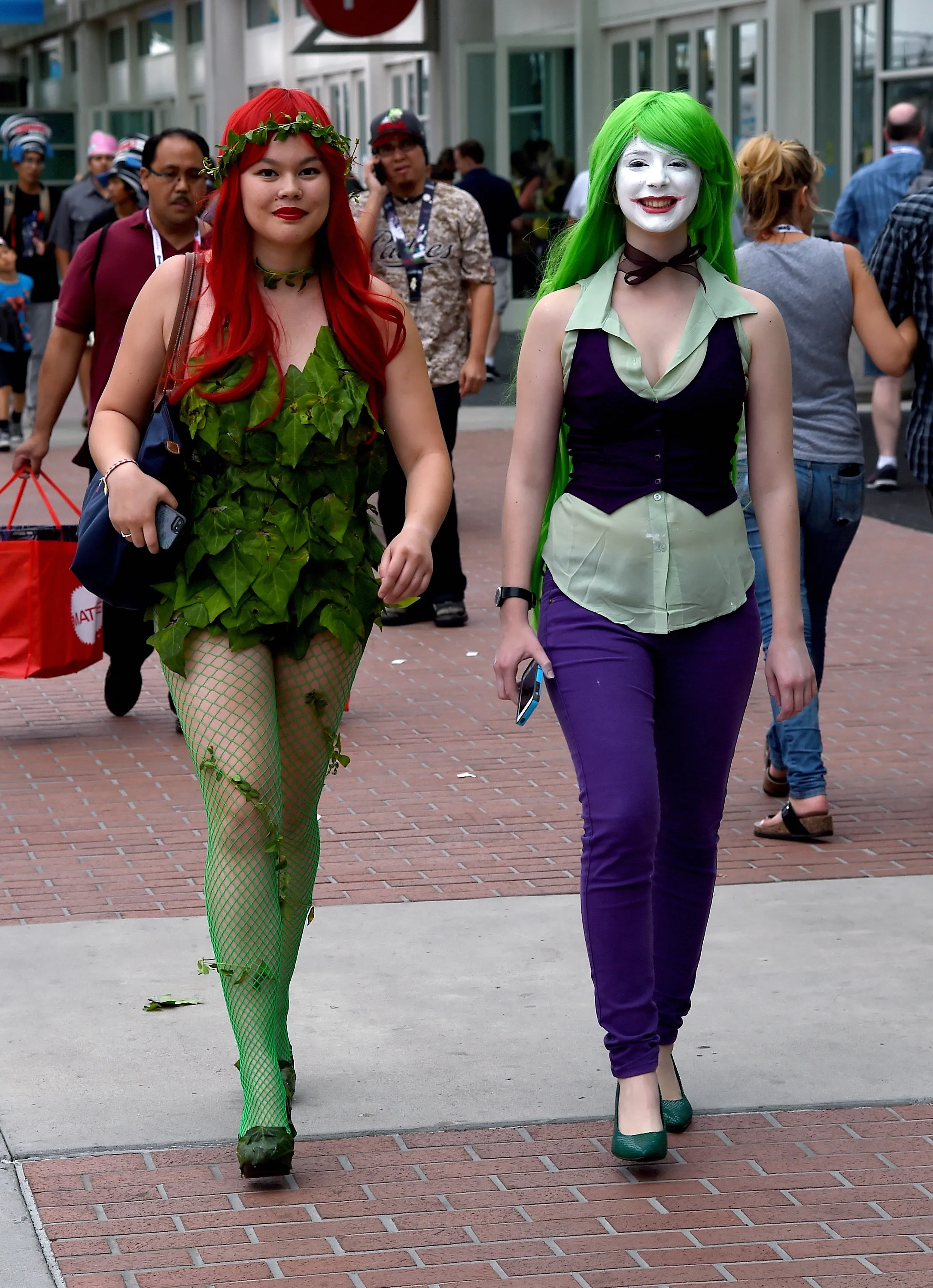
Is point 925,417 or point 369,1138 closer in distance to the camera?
point 369,1138

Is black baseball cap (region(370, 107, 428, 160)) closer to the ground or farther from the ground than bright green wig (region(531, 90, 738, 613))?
farther from the ground

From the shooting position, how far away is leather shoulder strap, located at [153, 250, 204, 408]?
12.4ft

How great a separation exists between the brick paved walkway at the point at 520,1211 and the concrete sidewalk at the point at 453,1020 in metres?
0.14

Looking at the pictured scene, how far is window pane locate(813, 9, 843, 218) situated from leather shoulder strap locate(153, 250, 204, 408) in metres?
15.8

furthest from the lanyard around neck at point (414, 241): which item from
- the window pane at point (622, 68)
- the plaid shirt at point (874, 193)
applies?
the window pane at point (622, 68)

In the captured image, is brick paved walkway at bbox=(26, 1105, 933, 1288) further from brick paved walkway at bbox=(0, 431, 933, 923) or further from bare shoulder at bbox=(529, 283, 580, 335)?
bare shoulder at bbox=(529, 283, 580, 335)

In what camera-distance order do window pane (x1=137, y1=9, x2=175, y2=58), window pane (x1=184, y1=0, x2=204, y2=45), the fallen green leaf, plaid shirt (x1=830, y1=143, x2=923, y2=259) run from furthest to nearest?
window pane (x1=137, y1=9, x2=175, y2=58) < window pane (x1=184, y1=0, x2=204, y2=45) < plaid shirt (x1=830, y1=143, x2=923, y2=259) < the fallen green leaf

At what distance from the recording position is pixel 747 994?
15.6 feet

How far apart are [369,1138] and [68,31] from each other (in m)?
40.1

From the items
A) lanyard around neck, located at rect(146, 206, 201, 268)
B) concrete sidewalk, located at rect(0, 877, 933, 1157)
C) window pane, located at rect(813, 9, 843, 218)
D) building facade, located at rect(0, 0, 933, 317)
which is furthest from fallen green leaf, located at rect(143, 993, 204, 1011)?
window pane, located at rect(813, 9, 843, 218)

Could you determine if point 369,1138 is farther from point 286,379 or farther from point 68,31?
point 68,31

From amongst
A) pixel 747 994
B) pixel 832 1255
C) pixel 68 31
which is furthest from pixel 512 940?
pixel 68 31

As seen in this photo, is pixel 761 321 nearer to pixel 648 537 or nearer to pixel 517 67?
pixel 648 537

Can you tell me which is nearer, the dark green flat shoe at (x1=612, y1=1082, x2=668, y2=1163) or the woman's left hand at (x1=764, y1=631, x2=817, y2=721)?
the dark green flat shoe at (x1=612, y1=1082, x2=668, y2=1163)
